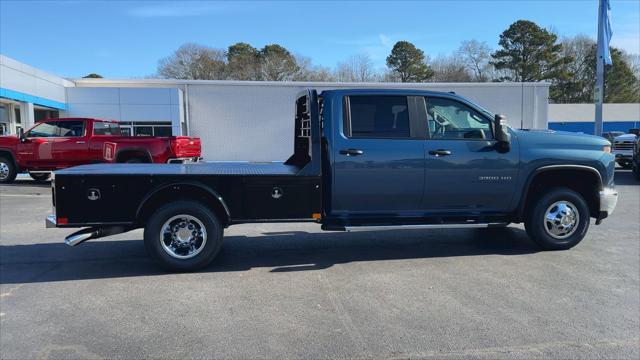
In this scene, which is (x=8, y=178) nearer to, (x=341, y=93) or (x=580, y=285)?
(x=341, y=93)

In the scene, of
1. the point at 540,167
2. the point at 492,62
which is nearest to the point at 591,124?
the point at 492,62

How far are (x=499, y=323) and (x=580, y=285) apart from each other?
5.32 feet

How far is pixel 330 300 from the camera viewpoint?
4.77m

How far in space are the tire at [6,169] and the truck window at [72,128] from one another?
81.5 inches

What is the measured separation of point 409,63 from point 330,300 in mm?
67994

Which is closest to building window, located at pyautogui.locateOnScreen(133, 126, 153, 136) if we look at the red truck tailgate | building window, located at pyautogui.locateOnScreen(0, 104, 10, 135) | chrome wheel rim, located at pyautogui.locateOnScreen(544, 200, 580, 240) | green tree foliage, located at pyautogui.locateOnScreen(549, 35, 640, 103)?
building window, located at pyautogui.locateOnScreen(0, 104, 10, 135)

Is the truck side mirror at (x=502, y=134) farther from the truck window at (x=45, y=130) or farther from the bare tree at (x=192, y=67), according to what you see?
the bare tree at (x=192, y=67)

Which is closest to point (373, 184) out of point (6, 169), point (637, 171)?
point (6, 169)

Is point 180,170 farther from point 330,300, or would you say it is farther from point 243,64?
point 243,64

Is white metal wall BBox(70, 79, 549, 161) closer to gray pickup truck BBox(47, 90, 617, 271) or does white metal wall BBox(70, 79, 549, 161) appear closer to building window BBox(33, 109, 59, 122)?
building window BBox(33, 109, 59, 122)

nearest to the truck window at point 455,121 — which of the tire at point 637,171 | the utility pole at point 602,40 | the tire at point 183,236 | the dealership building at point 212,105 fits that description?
the tire at point 183,236

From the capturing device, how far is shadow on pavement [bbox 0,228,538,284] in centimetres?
584

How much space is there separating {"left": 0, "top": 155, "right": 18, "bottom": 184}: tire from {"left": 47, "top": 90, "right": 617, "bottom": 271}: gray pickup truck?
1181cm

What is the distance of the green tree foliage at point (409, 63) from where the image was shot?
6844 centimetres
